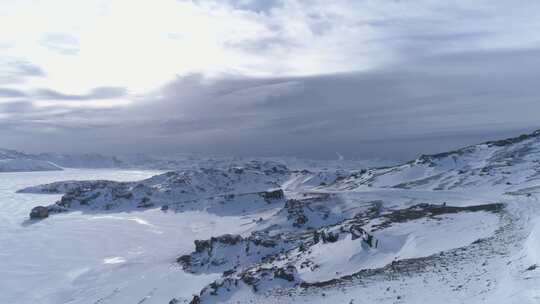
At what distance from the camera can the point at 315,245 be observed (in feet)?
179

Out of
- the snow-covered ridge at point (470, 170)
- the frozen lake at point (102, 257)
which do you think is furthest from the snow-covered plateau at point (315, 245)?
the snow-covered ridge at point (470, 170)

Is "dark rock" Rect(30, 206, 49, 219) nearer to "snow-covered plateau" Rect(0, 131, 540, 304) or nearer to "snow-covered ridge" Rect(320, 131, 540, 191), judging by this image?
"snow-covered plateau" Rect(0, 131, 540, 304)

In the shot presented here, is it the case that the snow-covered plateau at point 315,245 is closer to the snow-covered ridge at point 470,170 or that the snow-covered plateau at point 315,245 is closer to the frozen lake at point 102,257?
the frozen lake at point 102,257

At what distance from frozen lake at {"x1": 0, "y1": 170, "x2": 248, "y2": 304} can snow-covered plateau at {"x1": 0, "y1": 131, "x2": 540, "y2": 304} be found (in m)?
0.35

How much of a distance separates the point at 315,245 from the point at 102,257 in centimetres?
5697

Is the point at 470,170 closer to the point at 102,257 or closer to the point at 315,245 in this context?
the point at 315,245

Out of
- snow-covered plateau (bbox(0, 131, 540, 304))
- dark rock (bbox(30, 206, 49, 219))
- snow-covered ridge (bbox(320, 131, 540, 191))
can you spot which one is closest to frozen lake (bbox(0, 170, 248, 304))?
snow-covered plateau (bbox(0, 131, 540, 304))

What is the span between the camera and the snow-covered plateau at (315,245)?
30.3m

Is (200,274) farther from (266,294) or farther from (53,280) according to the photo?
(266,294)

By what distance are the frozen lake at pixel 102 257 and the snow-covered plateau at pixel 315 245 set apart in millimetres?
346

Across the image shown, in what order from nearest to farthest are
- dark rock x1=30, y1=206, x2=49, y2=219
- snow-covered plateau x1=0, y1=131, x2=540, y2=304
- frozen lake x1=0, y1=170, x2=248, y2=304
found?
snow-covered plateau x1=0, y1=131, x2=540, y2=304 < frozen lake x1=0, y1=170, x2=248, y2=304 < dark rock x1=30, y1=206, x2=49, y2=219

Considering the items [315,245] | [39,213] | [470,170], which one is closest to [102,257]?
[315,245]

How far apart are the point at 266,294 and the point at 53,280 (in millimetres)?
53923

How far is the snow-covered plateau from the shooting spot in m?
30.3
